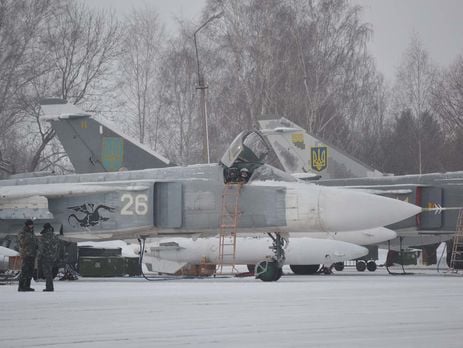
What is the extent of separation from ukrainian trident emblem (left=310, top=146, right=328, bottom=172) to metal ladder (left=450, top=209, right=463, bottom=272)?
4.38m

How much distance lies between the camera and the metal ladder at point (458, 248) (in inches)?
921

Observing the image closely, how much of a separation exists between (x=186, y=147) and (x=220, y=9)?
21.7 ft

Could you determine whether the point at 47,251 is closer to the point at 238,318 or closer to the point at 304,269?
the point at 238,318

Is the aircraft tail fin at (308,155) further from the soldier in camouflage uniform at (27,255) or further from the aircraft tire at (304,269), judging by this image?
the soldier in camouflage uniform at (27,255)

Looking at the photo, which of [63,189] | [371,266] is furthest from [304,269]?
[63,189]

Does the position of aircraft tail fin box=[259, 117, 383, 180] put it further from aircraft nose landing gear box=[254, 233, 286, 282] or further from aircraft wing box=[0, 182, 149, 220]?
aircraft nose landing gear box=[254, 233, 286, 282]

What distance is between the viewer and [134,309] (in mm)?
12125

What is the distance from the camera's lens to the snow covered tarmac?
353 inches

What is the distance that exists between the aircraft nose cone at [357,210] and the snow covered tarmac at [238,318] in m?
3.25

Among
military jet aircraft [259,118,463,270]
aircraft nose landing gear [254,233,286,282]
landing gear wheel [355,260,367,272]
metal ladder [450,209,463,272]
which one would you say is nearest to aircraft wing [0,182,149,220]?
aircraft nose landing gear [254,233,286,282]

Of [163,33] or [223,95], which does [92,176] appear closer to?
[223,95]

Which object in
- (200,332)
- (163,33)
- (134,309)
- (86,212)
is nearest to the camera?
(200,332)

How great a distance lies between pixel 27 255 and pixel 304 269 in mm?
9810

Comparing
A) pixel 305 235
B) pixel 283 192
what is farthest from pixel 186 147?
pixel 283 192
